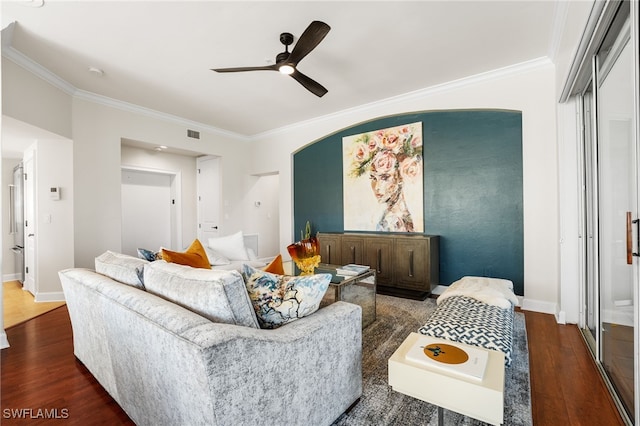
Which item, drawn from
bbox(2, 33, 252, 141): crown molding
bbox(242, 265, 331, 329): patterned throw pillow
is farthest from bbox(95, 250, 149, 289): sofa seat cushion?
bbox(2, 33, 252, 141): crown molding

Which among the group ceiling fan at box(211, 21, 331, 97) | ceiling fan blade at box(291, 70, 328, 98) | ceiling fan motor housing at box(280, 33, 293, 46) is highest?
ceiling fan motor housing at box(280, 33, 293, 46)

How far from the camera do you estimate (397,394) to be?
1.75 m

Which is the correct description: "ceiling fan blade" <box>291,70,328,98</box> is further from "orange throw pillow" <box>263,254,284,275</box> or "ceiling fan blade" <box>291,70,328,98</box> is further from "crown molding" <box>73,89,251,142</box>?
"crown molding" <box>73,89,251,142</box>

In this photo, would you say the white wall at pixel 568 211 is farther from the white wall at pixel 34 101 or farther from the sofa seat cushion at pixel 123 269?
the white wall at pixel 34 101

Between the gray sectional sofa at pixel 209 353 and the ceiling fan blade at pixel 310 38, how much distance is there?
1.89 metres

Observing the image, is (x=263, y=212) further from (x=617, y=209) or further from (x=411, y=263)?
(x=617, y=209)

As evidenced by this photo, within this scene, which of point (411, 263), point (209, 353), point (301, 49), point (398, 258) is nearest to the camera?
point (209, 353)

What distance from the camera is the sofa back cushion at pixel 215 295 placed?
4.00 feet

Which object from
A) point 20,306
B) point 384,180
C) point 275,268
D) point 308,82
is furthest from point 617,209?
point 20,306

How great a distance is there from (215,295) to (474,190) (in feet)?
11.4

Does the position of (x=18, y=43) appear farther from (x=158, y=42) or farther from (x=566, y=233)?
(x=566, y=233)

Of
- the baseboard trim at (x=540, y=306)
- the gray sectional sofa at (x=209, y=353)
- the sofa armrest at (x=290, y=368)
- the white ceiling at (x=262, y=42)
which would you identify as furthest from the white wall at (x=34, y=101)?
the baseboard trim at (x=540, y=306)

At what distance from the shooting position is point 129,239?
17.9 feet

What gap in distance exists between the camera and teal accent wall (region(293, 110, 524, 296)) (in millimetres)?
3402
